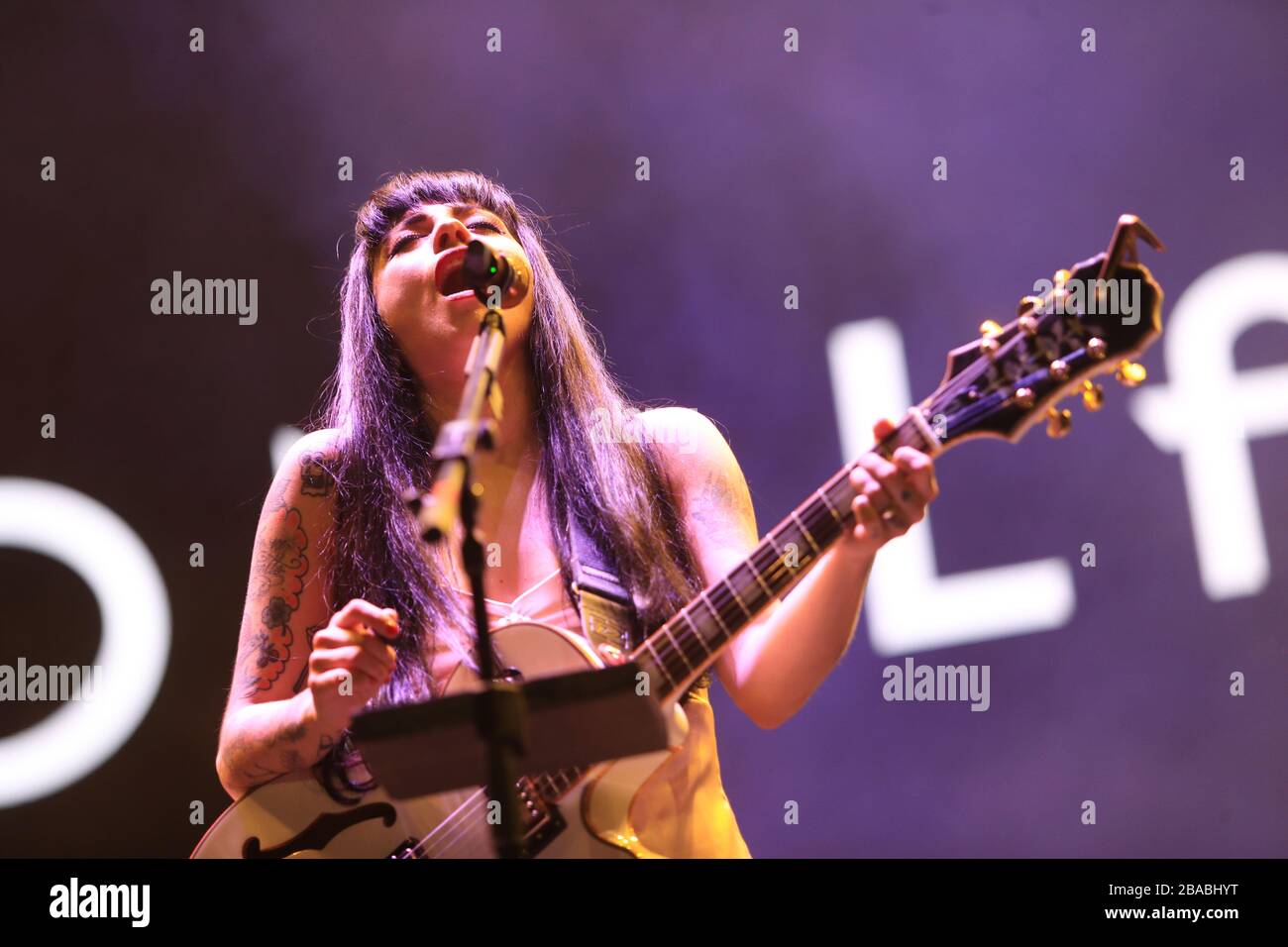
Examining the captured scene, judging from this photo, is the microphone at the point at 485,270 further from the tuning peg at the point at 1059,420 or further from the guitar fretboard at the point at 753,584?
the tuning peg at the point at 1059,420

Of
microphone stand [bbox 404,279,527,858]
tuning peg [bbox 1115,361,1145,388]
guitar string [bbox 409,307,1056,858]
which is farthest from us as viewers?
guitar string [bbox 409,307,1056,858]

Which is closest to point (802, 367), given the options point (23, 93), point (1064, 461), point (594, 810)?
Result: point (1064, 461)

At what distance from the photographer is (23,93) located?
3.01m

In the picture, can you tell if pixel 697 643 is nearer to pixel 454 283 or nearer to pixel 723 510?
pixel 723 510

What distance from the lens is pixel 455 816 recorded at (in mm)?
1908

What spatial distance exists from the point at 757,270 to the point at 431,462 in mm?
1079

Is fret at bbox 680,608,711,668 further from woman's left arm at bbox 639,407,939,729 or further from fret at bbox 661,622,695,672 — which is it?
woman's left arm at bbox 639,407,939,729

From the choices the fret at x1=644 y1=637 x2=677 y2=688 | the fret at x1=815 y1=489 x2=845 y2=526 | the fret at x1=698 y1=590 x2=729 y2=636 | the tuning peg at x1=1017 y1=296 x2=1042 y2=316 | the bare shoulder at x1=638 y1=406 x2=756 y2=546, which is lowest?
the fret at x1=644 y1=637 x2=677 y2=688

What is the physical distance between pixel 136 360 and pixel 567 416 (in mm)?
1333

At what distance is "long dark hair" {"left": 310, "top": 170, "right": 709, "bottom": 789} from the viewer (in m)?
2.12

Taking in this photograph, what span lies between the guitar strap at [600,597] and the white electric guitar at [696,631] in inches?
3.2

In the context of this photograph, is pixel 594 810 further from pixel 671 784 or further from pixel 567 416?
pixel 567 416

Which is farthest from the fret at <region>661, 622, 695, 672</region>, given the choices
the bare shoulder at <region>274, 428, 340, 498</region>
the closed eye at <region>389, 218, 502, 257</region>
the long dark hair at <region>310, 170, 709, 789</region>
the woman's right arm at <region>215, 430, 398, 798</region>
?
the closed eye at <region>389, 218, 502, 257</region>

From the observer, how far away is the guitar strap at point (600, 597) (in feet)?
6.64
